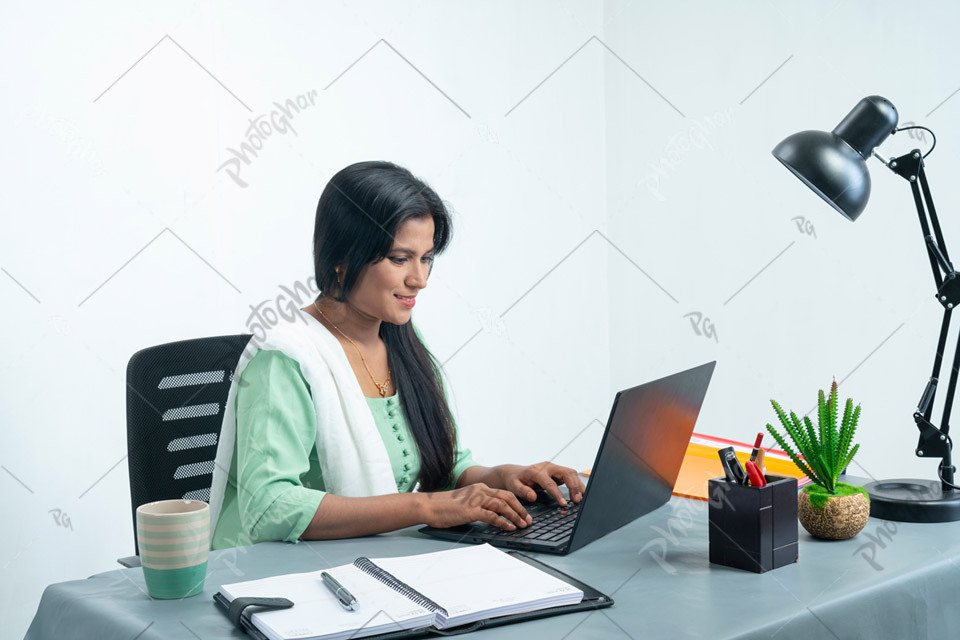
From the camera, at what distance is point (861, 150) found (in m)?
1.41

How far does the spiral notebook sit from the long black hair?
0.57 metres

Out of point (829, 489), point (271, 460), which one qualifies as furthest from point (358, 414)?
point (829, 489)

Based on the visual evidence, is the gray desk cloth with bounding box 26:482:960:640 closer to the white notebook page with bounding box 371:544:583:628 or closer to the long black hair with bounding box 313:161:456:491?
the white notebook page with bounding box 371:544:583:628

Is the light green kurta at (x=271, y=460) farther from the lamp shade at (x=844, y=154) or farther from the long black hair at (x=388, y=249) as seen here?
the lamp shade at (x=844, y=154)

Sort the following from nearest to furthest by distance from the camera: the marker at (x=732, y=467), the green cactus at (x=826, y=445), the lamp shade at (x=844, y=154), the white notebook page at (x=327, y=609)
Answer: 1. the white notebook page at (x=327, y=609)
2. the marker at (x=732, y=467)
3. the green cactus at (x=826, y=445)
4. the lamp shade at (x=844, y=154)

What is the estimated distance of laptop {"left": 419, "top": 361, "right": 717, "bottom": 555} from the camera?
118 cm

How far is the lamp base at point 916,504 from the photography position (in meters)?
1.33

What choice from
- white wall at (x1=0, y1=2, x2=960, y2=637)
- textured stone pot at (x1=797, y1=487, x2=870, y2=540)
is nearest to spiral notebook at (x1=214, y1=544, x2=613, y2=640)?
textured stone pot at (x1=797, y1=487, x2=870, y2=540)

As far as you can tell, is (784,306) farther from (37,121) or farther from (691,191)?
(37,121)

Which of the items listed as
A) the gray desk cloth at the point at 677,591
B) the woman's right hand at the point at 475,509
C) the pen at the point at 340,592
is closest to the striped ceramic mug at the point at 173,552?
the gray desk cloth at the point at 677,591

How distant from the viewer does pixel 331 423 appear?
4.96 ft

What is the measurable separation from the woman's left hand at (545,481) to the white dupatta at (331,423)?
24cm

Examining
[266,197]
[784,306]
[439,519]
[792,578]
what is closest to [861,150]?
[792,578]

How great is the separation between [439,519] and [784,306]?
1976mm
